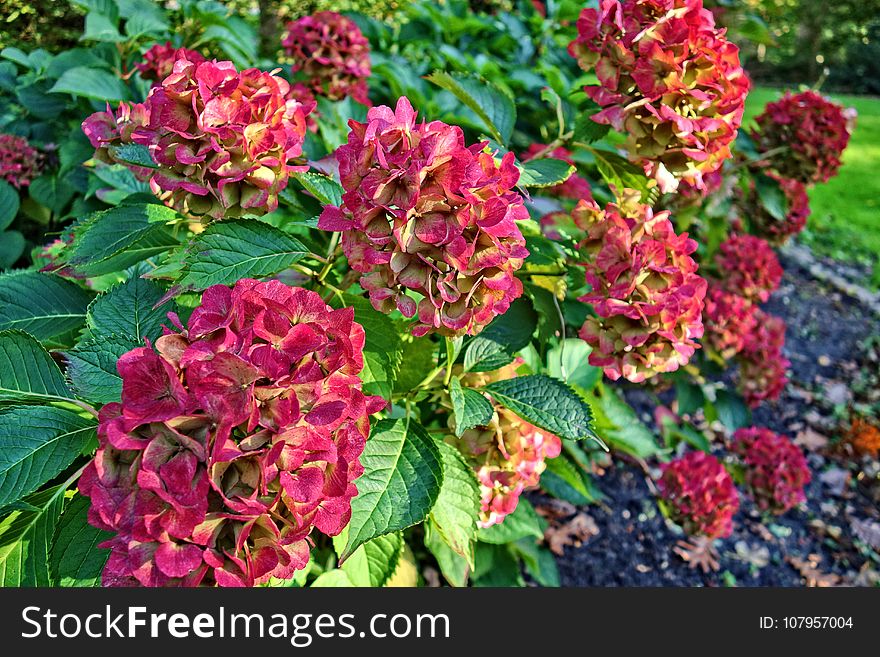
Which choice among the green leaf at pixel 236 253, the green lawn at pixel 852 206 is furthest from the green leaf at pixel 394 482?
the green lawn at pixel 852 206

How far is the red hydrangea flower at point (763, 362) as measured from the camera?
10.1 ft

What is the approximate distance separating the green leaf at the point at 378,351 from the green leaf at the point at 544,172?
36 centimetres

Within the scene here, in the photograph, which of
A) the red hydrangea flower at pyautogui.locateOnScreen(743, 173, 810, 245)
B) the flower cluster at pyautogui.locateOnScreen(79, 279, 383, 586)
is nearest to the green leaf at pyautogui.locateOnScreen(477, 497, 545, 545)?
the flower cluster at pyautogui.locateOnScreen(79, 279, 383, 586)

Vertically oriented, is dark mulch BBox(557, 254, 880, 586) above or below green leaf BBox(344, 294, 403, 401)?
below

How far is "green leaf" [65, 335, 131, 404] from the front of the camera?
96 centimetres

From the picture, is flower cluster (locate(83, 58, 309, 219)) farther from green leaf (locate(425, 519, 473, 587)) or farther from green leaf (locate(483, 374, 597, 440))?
green leaf (locate(425, 519, 473, 587))

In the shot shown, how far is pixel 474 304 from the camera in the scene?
1.00 m

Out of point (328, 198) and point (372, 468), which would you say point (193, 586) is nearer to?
point (372, 468)

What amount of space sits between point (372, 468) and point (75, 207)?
1.36 meters

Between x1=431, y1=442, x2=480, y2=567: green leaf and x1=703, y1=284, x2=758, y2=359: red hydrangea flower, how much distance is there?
201 centimetres

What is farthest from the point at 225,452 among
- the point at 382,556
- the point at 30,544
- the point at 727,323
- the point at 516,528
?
the point at 727,323

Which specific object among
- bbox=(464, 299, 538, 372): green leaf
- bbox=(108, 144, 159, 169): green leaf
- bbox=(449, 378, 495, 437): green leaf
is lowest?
bbox=(464, 299, 538, 372): green leaf

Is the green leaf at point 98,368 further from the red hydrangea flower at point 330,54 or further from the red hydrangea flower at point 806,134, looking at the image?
the red hydrangea flower at point 806,134

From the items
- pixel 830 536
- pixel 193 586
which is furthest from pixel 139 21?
pixel 830 536
